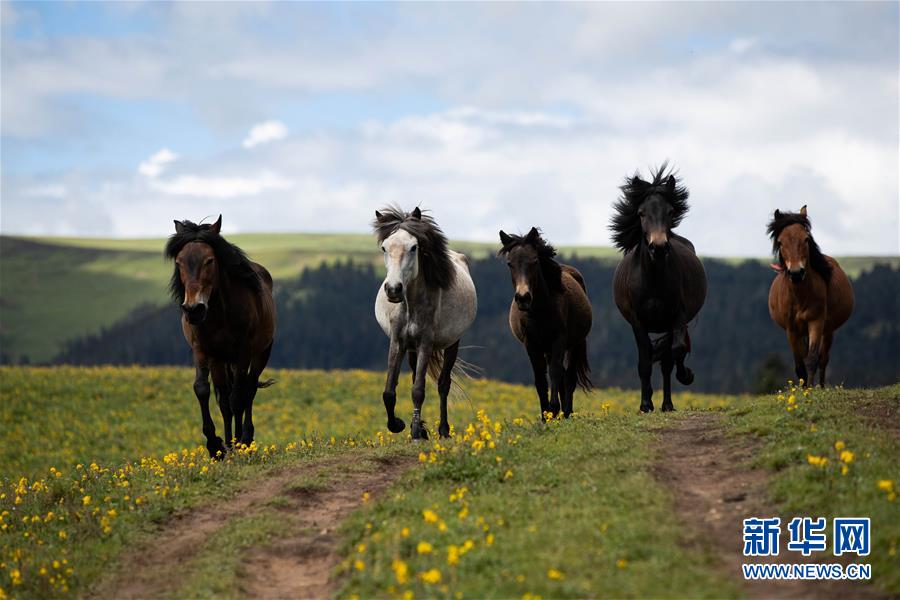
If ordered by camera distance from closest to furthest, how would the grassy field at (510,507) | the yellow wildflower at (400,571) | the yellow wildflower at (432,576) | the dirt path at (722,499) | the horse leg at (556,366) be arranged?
the yellow wildflower at (432,576), the dirt path at (722,499), the yellow wildflower at (400,571), the grassy field at (510,507), the horse leg at (556,366)

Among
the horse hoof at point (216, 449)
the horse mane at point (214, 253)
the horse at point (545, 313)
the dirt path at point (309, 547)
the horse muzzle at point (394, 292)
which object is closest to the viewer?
the dirt path at point (309, 547)

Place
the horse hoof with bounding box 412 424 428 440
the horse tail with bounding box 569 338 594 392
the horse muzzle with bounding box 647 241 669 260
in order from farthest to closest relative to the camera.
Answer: the horse tail with bounding box 569 338 594 392, the horse muzzle with bounding box 647 241 669 260, the horse hoof with bounding box 412 424 428 440

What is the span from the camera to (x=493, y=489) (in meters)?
11.8

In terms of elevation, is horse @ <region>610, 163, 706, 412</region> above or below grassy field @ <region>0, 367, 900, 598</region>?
above

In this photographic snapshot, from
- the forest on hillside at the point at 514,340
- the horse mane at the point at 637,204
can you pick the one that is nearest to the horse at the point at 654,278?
the horse mane at the point at 637,204

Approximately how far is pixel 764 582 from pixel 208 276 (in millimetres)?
9793

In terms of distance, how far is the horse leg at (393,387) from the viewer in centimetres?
1548

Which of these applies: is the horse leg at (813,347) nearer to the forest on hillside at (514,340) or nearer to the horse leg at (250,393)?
the horse leg at (250,393)

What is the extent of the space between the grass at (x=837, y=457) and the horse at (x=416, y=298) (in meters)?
4.62

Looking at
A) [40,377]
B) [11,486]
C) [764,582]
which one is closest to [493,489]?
[764,582]

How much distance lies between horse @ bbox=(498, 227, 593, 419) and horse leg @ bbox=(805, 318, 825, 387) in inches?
158

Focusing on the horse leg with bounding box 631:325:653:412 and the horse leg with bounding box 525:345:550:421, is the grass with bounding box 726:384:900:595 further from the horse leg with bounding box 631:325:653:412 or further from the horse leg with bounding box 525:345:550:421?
the horse leg with bounding box 525:345:550:421

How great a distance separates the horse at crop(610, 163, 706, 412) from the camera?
17344mm

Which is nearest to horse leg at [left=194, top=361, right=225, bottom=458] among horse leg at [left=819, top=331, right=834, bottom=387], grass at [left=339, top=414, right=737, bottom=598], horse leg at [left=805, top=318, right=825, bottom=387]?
grass at [left=339, top=414, right=737, bottom=598]
